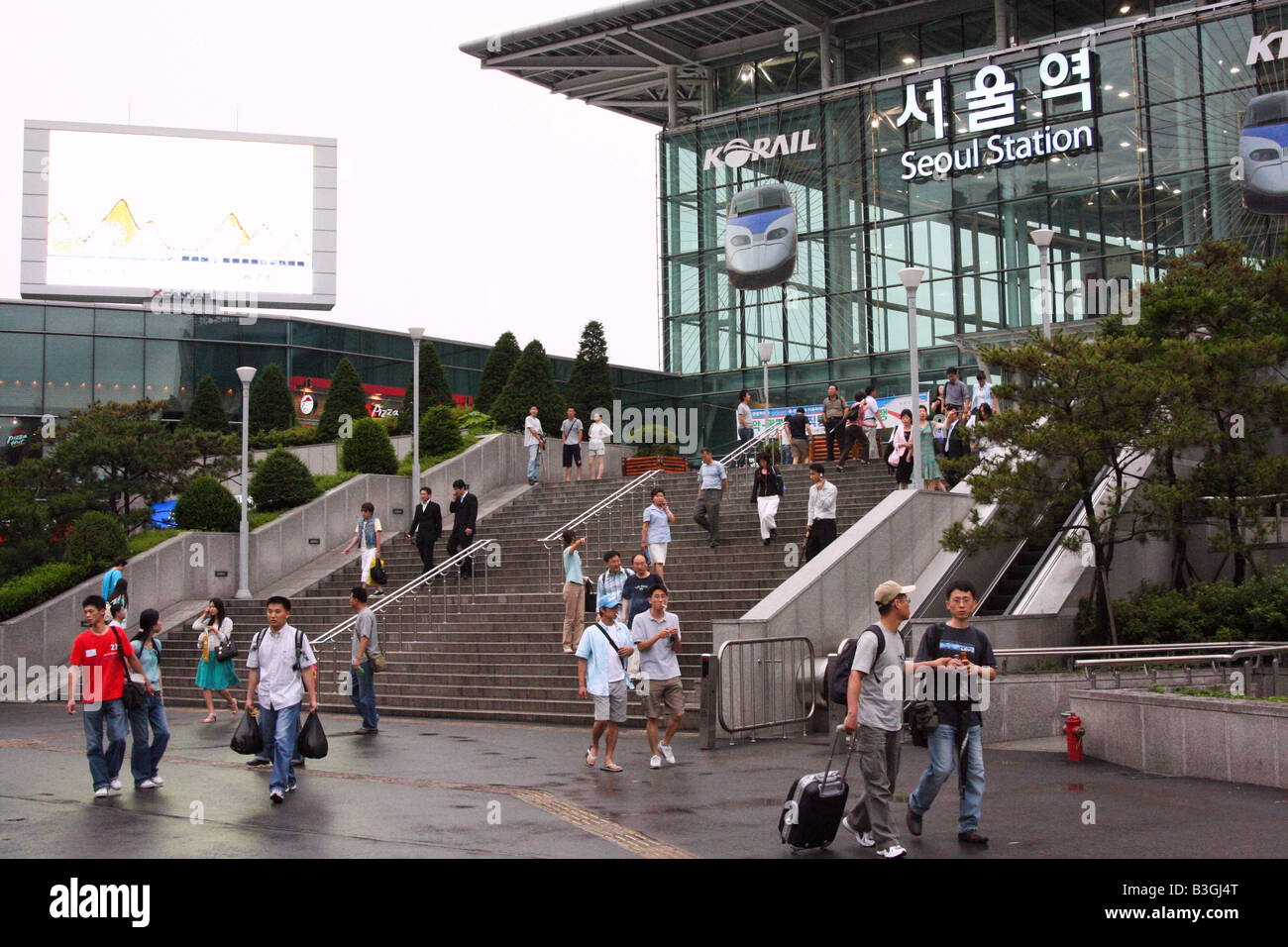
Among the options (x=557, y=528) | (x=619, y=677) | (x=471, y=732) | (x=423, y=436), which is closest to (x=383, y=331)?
(x=423, y=436)

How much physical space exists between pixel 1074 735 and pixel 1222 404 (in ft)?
24.2

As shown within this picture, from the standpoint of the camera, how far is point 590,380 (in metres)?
38.2

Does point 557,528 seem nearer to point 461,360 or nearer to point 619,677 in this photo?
point 619,677

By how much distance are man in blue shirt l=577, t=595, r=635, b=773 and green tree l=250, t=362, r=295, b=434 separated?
2726cm

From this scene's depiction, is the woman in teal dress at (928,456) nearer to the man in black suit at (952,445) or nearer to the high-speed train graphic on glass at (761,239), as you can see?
the man in black suit at (952,445)

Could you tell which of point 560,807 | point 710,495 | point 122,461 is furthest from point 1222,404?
point 122,461

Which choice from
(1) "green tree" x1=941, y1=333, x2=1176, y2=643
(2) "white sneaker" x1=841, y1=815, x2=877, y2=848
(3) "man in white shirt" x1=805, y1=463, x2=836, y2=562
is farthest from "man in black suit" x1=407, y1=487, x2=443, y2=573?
(2) "white sneaker" x1=841, y1=815, x2=877, y2=848

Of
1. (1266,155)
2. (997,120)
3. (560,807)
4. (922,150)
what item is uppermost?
(997,120)

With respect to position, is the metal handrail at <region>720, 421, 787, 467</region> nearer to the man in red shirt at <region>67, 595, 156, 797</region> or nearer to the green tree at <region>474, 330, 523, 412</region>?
the green tree at <region>474, 330, 523, 412</region>

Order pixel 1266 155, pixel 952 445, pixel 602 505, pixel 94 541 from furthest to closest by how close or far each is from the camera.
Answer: pixel 1266 155
pixel 602 505
pixel 94 541
pixel 952 445

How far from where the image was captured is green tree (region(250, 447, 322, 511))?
91.7 feet

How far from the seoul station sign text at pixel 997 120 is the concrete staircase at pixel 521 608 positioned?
60.7ft

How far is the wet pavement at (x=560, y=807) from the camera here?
9.01 meters

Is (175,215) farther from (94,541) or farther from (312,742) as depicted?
(312,742)
